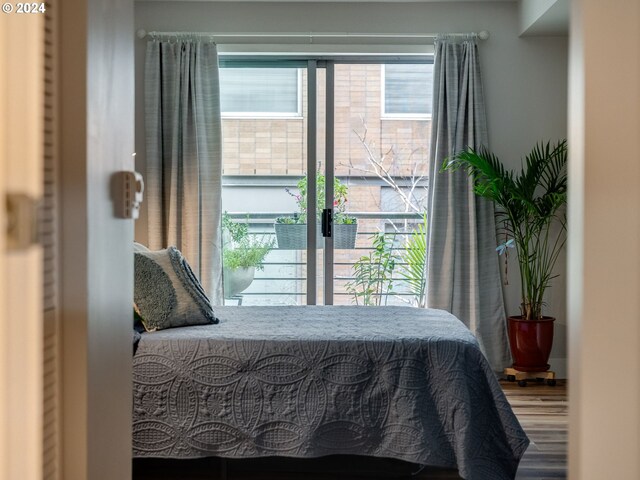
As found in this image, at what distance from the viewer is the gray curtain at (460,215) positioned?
205 inches

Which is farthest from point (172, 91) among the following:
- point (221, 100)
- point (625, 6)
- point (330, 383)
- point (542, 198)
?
point (625, 6)

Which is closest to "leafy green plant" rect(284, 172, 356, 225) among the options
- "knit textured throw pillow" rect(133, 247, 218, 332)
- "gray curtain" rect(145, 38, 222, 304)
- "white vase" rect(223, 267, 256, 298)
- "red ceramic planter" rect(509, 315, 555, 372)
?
"white vase" rect(223, 267, 256, 298)

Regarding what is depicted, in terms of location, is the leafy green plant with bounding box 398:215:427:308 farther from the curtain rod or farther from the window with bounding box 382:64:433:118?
the curtain rod

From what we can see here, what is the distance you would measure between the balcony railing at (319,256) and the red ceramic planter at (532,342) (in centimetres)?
83

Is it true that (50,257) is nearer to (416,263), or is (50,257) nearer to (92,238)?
(92,238)

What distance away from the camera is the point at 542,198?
5.03 m

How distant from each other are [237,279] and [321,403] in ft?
8.42

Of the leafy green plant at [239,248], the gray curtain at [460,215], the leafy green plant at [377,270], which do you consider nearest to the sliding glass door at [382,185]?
the leafy green plant at [377,270]

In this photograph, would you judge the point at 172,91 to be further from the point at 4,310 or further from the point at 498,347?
the point at 4,310

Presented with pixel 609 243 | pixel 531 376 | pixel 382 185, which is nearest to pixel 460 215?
pixel 382 185

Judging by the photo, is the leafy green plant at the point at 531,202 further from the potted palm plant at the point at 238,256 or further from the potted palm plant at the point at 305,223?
the potted palm plant at the point at 238,256

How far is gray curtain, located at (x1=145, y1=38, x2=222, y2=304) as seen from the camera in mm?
5199

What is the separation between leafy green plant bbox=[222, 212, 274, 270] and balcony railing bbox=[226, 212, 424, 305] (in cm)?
4

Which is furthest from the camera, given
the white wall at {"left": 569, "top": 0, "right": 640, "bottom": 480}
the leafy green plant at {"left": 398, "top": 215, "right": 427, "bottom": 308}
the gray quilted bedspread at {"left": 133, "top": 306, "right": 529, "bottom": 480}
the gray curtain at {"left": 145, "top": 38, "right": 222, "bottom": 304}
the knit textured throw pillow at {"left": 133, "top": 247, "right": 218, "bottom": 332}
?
the leafy green plant at {"left": 398, "top": 215, "right": 427, "bottom": 308}
